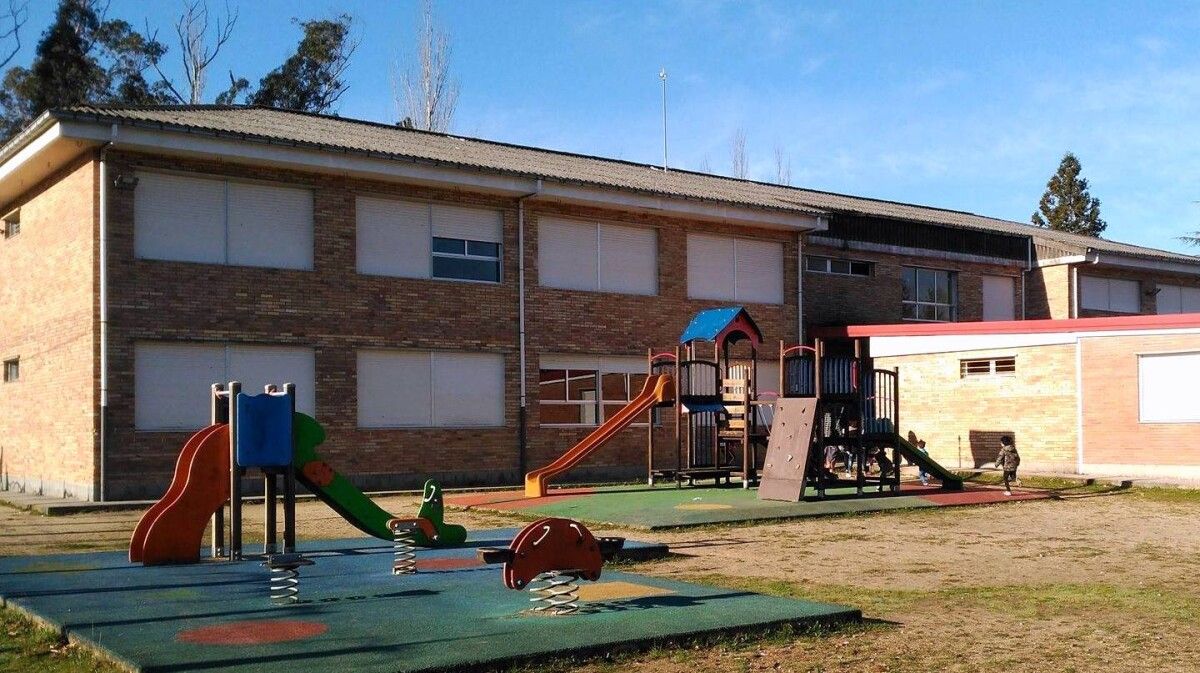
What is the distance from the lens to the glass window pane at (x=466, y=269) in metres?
23.6

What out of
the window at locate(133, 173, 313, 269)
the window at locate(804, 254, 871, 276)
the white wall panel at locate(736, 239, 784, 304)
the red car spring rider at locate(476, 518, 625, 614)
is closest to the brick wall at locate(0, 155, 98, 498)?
the window at locate(133, 173, 313, 269)

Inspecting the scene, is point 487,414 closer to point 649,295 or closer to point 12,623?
point 649,295

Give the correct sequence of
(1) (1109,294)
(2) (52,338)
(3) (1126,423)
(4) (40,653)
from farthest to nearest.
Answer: (1) (1109,294) < (3) (1126,423) < (2) (52,338) < (4) (40,653)

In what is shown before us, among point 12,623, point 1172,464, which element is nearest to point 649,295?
point 1172,464

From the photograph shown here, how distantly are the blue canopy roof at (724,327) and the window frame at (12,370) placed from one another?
13289 millimetres

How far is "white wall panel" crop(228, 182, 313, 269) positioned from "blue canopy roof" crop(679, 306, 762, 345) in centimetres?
735

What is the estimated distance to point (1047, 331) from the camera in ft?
79.3

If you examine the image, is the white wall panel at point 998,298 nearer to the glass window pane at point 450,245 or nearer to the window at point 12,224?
the glass window pane at point 450,245

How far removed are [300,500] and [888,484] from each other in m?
10.3

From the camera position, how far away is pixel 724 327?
73.2 feet

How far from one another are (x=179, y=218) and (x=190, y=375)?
271cm

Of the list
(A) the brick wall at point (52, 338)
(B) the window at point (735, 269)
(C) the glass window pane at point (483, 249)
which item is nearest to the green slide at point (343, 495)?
(A) the brick wall at point (52, 338)

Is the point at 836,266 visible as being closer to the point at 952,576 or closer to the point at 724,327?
the point at 724,327

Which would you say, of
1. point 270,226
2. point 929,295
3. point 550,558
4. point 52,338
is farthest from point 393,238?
point 929,295
